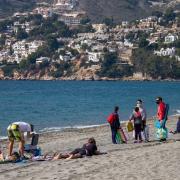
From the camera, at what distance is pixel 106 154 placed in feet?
54.5

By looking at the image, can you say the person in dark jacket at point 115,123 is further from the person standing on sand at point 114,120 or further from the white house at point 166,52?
the white house at point 166,52

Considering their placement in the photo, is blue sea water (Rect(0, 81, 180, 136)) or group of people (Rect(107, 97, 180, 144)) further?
blue sea water (Rect(0, 81, 180, 136))

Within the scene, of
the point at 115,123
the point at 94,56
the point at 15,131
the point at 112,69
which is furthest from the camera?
the point at 94,56

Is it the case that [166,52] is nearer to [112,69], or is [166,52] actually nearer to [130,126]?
[112,69]

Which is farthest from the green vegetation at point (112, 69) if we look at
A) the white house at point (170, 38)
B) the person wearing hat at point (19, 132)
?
the person wearing hat at point (19, 132)

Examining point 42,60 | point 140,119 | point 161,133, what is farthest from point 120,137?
point 42,60

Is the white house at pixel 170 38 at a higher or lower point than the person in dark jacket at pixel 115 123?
higher

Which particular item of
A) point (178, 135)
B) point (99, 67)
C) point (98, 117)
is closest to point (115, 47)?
point (99, 67)

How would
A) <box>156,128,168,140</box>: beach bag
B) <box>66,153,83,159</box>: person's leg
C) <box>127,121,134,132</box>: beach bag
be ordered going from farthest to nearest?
1. <box>127,121,134,132</box>: beach bag
2. <box>156,128,168,140</box>: beach bag
3. <box>66,153,83,159</box>: person's leg

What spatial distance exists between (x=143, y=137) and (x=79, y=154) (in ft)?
13.4

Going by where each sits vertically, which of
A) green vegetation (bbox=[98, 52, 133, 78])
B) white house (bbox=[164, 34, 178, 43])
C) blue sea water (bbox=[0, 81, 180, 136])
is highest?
white house (bbox=[164, 34, 178, 43])

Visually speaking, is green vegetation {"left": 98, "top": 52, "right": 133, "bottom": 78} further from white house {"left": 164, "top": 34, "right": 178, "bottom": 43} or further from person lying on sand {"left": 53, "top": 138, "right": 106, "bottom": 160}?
person lying on sand {"left": 53, "top": 138, "right": 106, "bottom": 160}

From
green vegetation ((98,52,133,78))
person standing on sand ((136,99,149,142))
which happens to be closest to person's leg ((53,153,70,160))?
person standing on sand ((136,99,149,142))

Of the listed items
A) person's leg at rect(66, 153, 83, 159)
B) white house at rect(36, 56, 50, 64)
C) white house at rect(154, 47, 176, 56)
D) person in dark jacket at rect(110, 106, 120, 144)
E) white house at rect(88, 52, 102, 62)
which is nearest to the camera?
person's leg at rect(66, 153, 83, 159)
